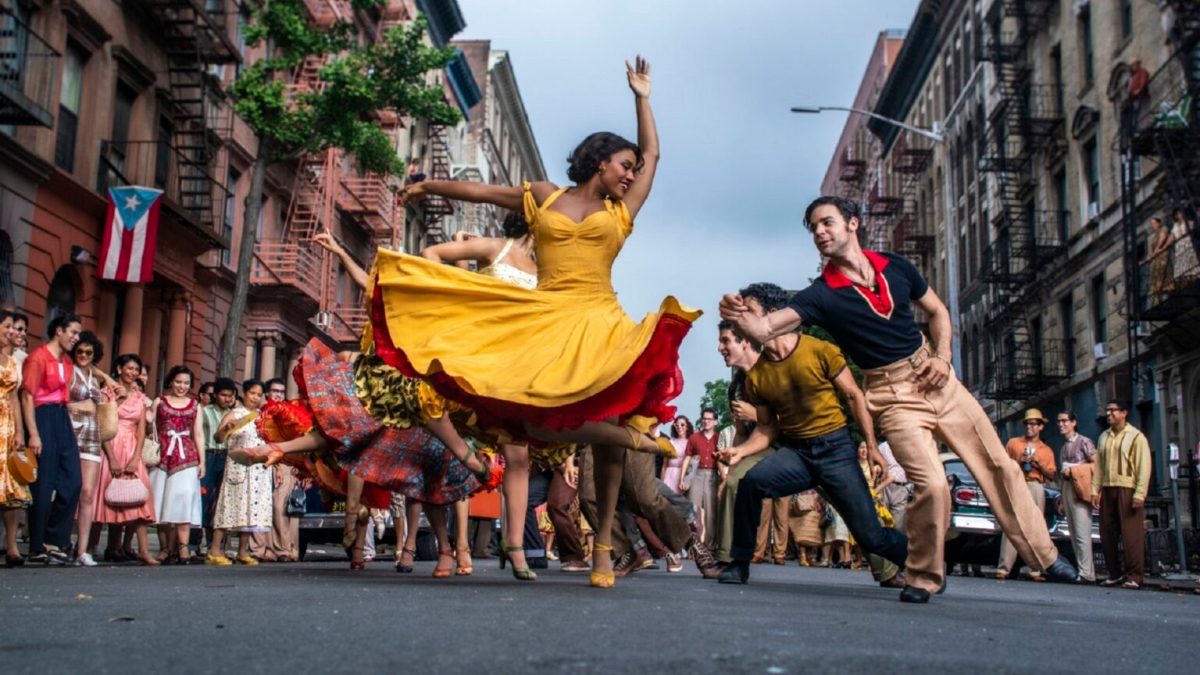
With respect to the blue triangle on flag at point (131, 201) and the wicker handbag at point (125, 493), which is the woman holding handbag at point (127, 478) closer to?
the wicker handbag at point (125, 493)

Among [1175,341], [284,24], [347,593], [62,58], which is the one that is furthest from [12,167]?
[1175,341]

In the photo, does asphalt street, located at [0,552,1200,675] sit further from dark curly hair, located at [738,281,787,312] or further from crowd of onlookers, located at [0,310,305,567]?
crowd of onlookers, located at [0,310,305,567]

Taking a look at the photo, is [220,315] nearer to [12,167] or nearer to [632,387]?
[12,167]

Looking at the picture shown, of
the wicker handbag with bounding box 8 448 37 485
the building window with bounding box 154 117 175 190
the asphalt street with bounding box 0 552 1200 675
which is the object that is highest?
the building window with bounding box 154 117 175 190

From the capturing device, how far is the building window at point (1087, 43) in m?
37.8

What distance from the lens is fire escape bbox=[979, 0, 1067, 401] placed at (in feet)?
133

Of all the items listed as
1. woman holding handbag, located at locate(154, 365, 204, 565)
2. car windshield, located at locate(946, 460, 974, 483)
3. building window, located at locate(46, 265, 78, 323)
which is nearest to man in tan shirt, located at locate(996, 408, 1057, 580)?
car windshield, located at locate(946, 460, 974, 483)

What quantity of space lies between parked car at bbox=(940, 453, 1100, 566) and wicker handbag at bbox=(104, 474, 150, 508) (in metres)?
9.04

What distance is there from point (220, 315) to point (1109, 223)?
20.5 metres

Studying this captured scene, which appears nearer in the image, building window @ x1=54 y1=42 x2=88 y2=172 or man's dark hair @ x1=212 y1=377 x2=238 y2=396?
man's dark hair @ x1=212 y1=377 x2=238 y2=396

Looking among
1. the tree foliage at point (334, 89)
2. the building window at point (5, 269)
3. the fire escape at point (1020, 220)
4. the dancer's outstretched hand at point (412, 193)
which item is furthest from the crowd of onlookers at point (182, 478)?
the fire escape at point (1020, 220)

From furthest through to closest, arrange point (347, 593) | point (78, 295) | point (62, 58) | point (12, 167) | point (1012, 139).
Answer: point (1012, 139)
point (78, 295)
point (62, 58)
point (12, 167)
point (347, 593)

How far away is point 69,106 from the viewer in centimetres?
2369

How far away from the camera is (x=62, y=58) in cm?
2273
